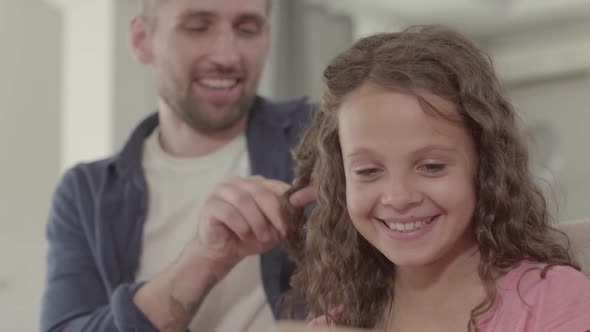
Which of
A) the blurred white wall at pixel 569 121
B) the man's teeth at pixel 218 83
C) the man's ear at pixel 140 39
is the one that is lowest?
the blurred white wall at pixel 569 121

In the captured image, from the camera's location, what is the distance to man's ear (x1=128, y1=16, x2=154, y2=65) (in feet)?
6.23

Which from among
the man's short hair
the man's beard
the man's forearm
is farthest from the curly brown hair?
the man's short hair

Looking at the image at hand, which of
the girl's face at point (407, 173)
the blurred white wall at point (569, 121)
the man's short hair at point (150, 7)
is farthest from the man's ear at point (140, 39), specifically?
the blurred white wall at point (569, 121)

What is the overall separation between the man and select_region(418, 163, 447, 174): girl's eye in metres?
0.56

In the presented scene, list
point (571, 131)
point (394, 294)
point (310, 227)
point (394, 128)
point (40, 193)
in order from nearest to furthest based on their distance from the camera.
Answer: point (394, 128) < point (394, 294) < point (310, 227) < point (40, 193) < point (571, 131)

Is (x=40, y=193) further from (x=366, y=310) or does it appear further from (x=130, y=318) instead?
(x=366, y=310)

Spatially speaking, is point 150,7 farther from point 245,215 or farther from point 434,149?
point 434,149

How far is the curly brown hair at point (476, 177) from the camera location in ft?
3.36

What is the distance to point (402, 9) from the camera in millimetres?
4336

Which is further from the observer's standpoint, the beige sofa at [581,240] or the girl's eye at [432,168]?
the beige sofa at [581,240]

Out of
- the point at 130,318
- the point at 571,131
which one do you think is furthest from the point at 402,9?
the point at 130,318

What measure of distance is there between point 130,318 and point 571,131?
3861 millimetres

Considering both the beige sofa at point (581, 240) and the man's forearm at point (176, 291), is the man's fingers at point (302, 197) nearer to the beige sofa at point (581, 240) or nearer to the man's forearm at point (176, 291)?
the man's forearm at point (176, 291)

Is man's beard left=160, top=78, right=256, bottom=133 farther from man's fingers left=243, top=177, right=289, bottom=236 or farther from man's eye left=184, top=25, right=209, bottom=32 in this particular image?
man's fingers left=243, top=177, right=289, bottom=236
